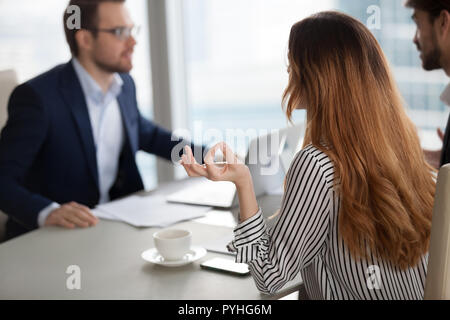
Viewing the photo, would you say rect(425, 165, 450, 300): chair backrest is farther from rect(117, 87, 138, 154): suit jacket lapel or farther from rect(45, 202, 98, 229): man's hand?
rect(117, 87, 138, 154): suit jacket lapel

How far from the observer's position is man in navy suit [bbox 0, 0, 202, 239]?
1.88 metres

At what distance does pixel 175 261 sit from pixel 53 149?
3.00 ft

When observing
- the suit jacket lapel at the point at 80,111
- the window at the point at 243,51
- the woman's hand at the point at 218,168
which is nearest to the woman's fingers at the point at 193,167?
the woman's hand at the point at 218,168

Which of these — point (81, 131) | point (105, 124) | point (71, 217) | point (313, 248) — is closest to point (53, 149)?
point (81, 131)

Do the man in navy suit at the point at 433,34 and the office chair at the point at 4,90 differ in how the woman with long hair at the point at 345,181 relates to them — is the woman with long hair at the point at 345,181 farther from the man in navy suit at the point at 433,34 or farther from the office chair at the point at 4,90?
the office chair at the point at 4,90

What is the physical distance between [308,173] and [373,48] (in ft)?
0.94

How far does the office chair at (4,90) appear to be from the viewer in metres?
1.98

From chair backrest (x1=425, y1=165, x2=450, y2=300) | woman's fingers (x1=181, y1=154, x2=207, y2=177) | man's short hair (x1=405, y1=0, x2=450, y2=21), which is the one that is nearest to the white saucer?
woman's fingers (x1=181, y1=154, x2=207, y2=177)

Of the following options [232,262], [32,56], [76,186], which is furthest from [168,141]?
[32,56]

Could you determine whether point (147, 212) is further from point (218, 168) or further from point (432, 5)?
point (432, 5)

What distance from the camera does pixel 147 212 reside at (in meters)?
1.74

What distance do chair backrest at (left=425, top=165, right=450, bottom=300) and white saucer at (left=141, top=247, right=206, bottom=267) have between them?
58cm

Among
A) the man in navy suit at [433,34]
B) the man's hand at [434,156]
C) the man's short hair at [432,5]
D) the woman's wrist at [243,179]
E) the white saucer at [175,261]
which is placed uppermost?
the man's short hair at [432,5]

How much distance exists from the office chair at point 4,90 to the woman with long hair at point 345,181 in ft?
3.86
